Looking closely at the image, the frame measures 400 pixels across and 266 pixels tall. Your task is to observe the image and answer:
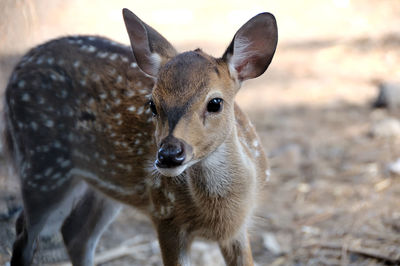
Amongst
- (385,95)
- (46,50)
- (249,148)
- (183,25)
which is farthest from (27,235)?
(183,25)

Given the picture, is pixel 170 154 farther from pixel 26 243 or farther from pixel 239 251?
pixel 26 243

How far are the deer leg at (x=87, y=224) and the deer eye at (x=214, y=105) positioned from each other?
1.42 m

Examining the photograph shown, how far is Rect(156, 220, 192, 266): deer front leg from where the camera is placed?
337 centimetres

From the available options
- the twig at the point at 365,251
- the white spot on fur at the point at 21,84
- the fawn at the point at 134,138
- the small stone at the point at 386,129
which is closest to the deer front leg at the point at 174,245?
the fawn at the point at 134,138

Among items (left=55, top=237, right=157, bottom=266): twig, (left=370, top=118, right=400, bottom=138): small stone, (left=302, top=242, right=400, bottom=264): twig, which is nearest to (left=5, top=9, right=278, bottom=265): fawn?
(left=55, top=237, right=157, bottom=266): twig

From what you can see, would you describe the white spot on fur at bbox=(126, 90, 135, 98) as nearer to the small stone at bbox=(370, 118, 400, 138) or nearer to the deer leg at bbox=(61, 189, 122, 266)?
the deer leg at bbox=(61, 189, 122, 266)

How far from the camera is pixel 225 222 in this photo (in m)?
3.36

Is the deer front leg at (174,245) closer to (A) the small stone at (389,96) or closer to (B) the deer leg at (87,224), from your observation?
A: (B) the deer leg at (87,224)

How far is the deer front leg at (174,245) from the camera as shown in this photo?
337 cm

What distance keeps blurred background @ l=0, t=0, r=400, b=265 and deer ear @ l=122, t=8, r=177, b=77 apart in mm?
1373

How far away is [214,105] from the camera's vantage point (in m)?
2.99

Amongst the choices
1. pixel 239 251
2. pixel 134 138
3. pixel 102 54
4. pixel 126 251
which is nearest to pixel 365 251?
pixel 239 251

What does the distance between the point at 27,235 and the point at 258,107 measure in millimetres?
3770

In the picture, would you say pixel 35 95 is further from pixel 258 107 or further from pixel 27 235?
pixel 258 107
